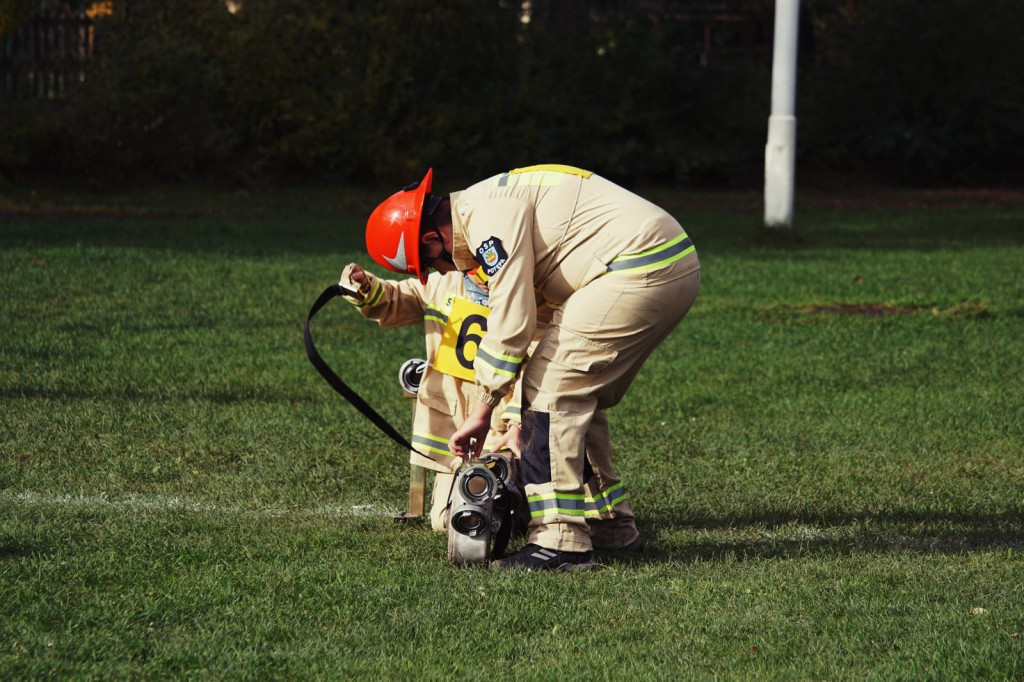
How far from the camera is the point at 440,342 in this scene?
4.96 m

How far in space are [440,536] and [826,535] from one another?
5.26ft

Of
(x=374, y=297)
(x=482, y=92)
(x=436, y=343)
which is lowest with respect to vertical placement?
(x=436, y=343)

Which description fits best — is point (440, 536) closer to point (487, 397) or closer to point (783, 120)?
point (487, 397)

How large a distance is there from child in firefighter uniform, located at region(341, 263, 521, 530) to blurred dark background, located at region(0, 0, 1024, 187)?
1360cm

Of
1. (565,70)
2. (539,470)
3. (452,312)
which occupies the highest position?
(565,70)

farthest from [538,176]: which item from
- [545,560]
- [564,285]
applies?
[545,560]

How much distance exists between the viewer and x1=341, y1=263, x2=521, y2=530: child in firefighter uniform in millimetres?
4879

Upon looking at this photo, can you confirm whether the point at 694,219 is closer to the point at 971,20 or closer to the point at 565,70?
the point at 565,70

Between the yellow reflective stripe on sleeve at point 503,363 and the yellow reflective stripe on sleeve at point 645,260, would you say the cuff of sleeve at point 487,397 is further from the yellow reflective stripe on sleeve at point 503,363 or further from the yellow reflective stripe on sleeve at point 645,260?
the yellow reflective stripe on sleeve at point 645,260

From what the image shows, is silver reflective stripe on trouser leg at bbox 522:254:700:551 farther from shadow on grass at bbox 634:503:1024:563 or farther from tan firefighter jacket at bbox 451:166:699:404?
shadow on grass at bbox 634:503:1024:563

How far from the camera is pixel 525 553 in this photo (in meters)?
4.60

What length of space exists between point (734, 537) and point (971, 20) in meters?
21.6

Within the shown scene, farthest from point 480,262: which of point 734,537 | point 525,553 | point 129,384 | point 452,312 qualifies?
point 129,384

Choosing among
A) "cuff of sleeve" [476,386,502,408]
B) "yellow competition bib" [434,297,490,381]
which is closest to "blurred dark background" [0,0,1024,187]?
"yellow competition bib" [434,297,490,381]
